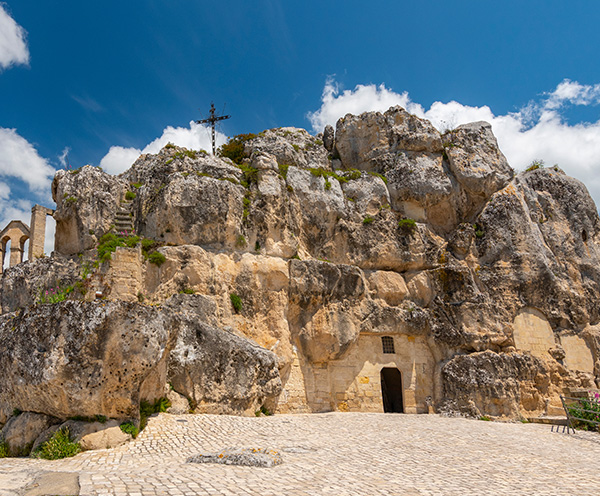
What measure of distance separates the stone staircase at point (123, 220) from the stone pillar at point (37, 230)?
3.66 metres

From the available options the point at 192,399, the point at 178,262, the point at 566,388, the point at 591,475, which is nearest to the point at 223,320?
the point at 178,262

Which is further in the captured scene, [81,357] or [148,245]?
[148,245]

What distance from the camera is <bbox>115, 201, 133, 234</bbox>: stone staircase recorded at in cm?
1936

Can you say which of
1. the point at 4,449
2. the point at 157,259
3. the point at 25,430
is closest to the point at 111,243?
the point at 157,259

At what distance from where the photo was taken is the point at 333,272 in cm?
2041

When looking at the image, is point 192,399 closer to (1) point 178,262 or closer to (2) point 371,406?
(1) point 178,262

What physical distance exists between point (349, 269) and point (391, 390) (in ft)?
24.7

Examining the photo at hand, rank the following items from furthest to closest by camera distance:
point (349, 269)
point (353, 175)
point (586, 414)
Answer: point (353, 175) < point (349, 269) < point (586, 414)

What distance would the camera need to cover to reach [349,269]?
2084cm

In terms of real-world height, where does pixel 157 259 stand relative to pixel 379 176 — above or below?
below

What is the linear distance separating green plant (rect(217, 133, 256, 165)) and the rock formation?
117 cm

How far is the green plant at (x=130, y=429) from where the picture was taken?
1118 centimetres

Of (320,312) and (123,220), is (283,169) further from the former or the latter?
(123,220)

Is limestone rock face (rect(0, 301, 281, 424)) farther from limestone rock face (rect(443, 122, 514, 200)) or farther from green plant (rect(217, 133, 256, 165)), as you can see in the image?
limestone rock face (rect(443, 122, 514, 200))
